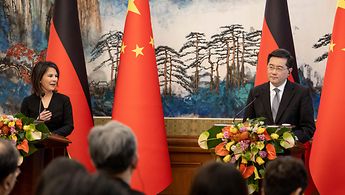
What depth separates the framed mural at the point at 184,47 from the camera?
7.30 m

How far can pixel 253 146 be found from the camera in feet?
16.8

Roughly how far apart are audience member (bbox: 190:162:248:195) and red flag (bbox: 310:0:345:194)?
3.25m

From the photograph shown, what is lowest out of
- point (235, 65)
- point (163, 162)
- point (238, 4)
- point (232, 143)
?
point (163, 162)

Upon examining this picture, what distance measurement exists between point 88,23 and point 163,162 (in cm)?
199

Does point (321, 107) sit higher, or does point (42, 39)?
point (42, 39)

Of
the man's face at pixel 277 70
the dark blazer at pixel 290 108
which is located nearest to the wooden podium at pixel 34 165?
the dark blazer at pixel 290 108

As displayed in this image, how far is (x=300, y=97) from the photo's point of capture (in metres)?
5.82

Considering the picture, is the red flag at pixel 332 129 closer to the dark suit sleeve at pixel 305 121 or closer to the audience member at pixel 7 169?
the dark suit sleeve at pixel 305 121

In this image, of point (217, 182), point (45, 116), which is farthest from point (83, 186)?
point (45, 116)

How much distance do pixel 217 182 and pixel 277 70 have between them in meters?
3.23

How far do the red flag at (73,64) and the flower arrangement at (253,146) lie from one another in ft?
8.07

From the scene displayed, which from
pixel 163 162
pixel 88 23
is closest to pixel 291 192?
pixel 163 162

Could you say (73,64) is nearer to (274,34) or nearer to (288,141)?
(274,34)

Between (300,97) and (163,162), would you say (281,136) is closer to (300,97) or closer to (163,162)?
(300,97)
